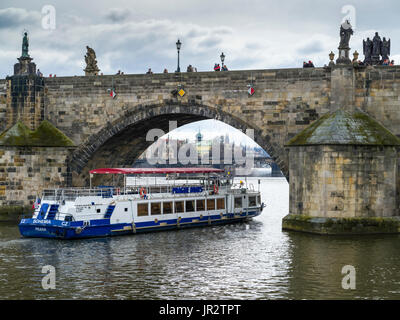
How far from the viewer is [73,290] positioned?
21.5m

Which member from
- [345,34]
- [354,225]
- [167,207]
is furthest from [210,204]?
[345,34]

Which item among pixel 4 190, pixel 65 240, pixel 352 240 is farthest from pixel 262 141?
pixel 4 190

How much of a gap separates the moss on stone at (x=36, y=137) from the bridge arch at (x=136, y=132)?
1.28 m

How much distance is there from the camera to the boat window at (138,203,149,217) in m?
35.3

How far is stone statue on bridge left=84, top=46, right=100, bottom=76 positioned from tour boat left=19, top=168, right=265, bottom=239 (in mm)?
10089

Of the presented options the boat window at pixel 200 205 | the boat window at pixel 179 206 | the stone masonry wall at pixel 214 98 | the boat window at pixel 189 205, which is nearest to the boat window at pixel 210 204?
the boat window at pixel 200 205

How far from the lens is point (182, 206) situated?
37.6m

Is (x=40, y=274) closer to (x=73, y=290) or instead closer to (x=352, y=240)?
(x=73, y=290)

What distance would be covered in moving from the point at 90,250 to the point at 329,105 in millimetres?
15559

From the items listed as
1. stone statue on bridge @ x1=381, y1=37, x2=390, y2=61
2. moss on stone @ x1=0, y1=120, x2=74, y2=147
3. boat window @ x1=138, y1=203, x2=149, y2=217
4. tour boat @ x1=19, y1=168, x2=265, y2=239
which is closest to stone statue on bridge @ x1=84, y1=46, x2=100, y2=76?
moss on stone @ x1=0, y1=120, x2=74, y2=147

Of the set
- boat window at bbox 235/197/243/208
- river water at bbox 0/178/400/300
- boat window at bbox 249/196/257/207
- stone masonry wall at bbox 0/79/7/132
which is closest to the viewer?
river water at bbox 0/178/400/300

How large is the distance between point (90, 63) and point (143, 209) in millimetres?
13795

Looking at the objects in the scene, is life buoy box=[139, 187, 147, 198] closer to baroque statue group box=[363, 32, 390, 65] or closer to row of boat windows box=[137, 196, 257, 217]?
row of boat windows box=[137, 196, 257, 217]
